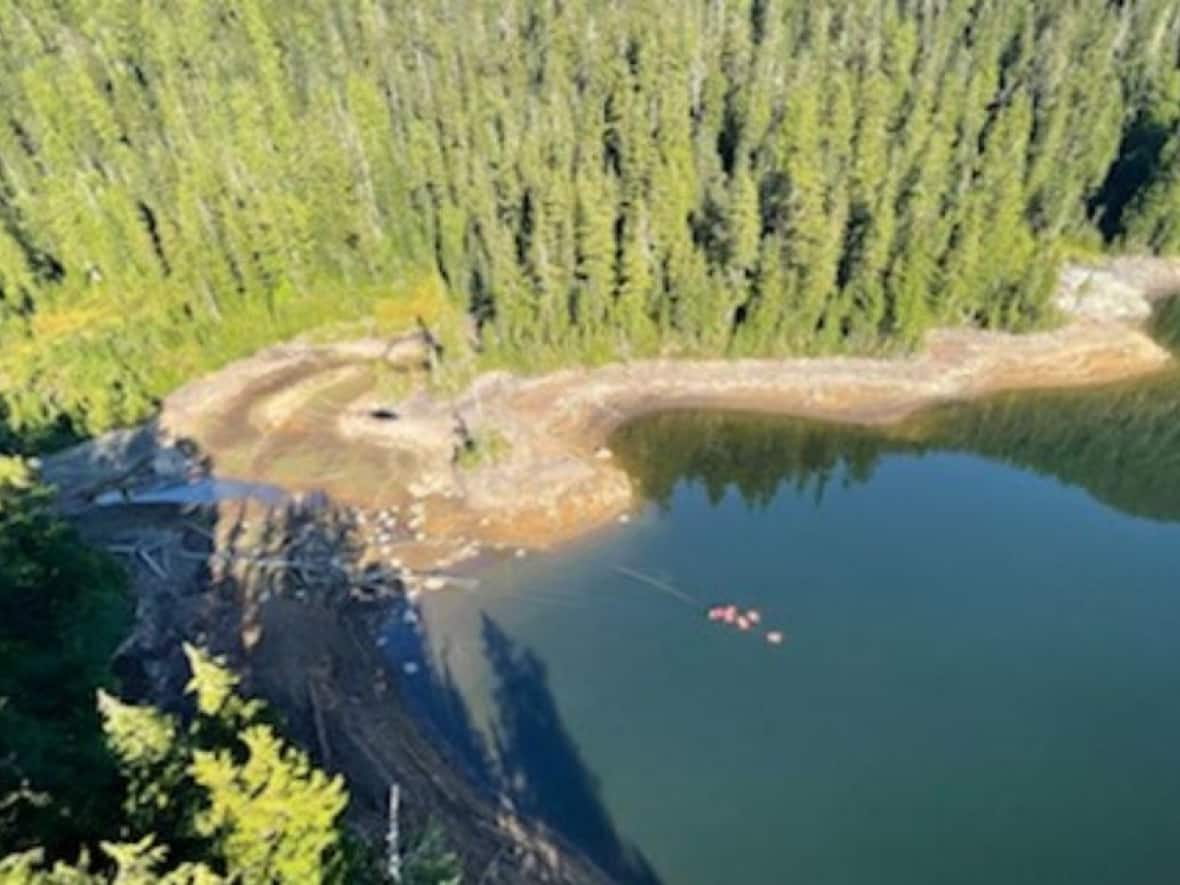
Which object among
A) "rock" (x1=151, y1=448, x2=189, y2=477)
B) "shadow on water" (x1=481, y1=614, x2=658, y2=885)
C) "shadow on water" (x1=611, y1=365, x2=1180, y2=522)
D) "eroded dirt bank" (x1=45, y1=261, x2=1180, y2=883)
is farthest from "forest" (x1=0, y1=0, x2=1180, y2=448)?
"shadow on water" (x1=481, y1=614, x2=658, y2=885)

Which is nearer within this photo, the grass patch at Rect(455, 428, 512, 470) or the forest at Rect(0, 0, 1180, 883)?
the grass patch at Rect(455, 428, 512, 470)

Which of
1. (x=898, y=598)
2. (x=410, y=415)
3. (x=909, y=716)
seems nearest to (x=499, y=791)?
(x=909, y=716)

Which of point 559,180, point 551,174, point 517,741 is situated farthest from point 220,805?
point 551,174

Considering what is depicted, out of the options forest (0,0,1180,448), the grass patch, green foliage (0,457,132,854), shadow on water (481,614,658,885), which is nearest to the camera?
green foliage (0,457,132,854)

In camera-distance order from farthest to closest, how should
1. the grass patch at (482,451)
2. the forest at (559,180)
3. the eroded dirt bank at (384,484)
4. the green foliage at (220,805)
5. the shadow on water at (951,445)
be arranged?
the forest at (559,180) → the shadow on water at (951,445) → the grass patch at (482,451) → the eroded dirt bank at (384,484) → the green foliage at (220,805)

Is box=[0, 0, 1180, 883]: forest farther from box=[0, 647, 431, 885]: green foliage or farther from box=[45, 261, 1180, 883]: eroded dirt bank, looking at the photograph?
A: box=[0, 647, 431, 885]: green foliage

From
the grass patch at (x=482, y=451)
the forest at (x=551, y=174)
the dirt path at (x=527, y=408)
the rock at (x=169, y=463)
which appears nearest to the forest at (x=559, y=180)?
the forest at (x=551, y=174)

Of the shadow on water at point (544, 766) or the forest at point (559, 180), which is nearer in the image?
the shadow on water at point (544, 766)

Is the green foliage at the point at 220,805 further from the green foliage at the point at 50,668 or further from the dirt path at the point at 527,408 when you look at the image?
the dirt path at the point at 527,408
